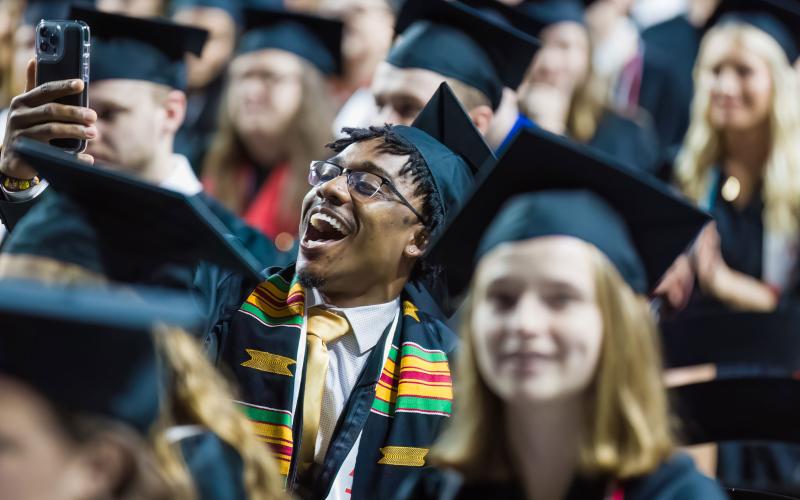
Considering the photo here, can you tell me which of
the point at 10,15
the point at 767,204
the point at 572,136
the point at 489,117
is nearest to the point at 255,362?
the point at 489,117

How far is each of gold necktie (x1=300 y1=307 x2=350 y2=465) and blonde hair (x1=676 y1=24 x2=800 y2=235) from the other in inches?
127

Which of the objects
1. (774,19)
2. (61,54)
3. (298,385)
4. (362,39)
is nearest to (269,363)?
(298,385)

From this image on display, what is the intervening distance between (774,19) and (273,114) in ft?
7.94

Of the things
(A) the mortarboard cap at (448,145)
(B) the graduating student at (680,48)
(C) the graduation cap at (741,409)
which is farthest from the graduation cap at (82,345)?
(B) the graduating student at (680,48)

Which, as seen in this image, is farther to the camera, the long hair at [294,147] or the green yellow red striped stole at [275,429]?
the long hair at [294,147]

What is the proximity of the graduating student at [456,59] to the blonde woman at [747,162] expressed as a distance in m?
1.17

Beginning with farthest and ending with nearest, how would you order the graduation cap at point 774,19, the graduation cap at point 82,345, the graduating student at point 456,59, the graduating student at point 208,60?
1. the graduating student at point 208,60
2. the graduation cap at point 774,19
3. the graduating student at point 456,59
4. the graduation cap at point 82,345

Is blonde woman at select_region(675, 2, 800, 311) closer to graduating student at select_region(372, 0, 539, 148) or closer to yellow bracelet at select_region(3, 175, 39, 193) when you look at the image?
graduating student at select_region(372, 0, 539, 148)

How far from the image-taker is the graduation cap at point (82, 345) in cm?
218

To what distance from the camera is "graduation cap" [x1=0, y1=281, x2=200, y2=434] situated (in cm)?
218

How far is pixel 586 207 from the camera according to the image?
2537 mm

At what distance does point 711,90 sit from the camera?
22.3ft

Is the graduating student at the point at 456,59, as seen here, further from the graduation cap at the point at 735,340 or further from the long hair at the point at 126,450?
the long hair at the point at 126,450

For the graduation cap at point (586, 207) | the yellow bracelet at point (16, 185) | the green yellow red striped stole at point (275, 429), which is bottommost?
the green yellow red striped stole at point (275, 429)
